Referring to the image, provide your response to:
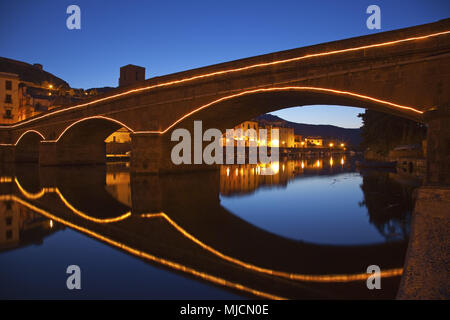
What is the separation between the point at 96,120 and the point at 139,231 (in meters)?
20.8

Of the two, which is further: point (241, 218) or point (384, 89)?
point (384, 89)

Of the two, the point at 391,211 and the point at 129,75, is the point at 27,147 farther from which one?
the point at 391,211

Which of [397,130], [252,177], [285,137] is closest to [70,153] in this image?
[252,177]

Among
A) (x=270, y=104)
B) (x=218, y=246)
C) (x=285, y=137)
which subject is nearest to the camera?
(x=218, y=246)

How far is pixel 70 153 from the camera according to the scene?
1150 inches

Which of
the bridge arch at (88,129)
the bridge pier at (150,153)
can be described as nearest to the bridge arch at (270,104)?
the bridge pier at (150,153)

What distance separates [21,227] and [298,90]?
38.4ft

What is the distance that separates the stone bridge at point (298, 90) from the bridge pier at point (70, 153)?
396 cm

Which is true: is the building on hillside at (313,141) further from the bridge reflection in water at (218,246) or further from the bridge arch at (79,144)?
the bridge reflection in water at (218,246)

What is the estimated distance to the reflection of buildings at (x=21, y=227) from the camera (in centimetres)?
578

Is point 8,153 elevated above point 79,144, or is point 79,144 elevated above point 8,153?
point 79,144
